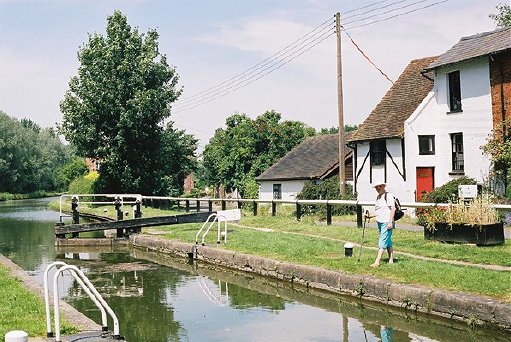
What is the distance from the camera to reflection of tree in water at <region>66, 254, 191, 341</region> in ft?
33.3

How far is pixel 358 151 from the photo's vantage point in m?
32.6

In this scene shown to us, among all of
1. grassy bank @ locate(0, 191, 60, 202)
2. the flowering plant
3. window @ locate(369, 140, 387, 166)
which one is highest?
window @ locate(369, 140, 387, 166)

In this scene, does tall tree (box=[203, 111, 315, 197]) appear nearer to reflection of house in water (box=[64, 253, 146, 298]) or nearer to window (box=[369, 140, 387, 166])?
window (box=[369, 140, 387, 166])

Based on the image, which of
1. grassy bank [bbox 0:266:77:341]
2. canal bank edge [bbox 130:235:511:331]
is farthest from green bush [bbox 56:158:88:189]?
grassy bank [bbox 0:266:77:341]

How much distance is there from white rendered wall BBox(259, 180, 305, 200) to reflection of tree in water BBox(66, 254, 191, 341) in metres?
22.8

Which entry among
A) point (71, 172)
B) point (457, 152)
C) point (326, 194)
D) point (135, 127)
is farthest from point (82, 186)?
point (71, 172)

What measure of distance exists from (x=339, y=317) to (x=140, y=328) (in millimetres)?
3220

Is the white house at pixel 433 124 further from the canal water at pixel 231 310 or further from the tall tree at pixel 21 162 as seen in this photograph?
the tall tree at pixel 21 162

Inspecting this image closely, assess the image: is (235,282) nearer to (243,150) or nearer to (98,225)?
(98,225)

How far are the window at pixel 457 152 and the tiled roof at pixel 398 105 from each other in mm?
2513

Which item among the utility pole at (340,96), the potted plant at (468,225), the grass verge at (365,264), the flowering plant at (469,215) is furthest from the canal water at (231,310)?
the utility pole at (340,96)

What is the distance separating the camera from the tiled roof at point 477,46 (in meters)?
24.4

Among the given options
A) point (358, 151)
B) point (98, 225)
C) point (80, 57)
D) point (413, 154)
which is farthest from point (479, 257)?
point (80, 57)

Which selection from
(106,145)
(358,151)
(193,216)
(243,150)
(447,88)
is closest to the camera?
(193,216)
